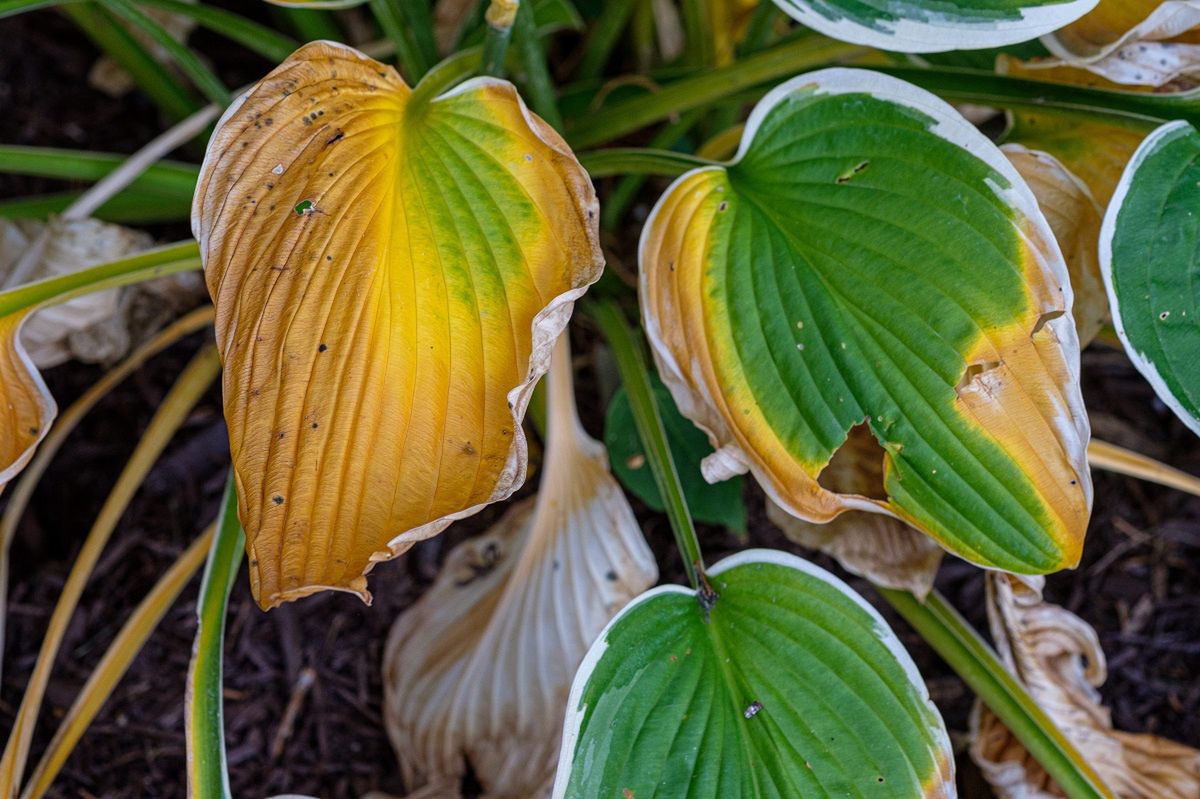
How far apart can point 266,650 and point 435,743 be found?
224 mm

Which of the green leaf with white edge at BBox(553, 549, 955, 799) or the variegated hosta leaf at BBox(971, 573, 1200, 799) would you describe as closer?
the green leaf with white edge at BBox(553, 549, 955, 799)

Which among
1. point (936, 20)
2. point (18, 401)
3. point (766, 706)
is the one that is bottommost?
point (766, 706)

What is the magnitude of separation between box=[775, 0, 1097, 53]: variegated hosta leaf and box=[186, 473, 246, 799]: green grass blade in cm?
57

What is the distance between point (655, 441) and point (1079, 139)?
45 cm

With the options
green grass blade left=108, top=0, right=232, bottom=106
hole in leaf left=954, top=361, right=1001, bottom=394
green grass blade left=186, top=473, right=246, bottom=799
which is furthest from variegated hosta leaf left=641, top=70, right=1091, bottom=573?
green grass blade left=108, top=0, right=232, bottom=106

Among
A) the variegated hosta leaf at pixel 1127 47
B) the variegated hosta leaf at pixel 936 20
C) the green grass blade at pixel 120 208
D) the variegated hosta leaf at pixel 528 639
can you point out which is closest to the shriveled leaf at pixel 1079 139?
the variegated hosta leaf at pixel 1127 47

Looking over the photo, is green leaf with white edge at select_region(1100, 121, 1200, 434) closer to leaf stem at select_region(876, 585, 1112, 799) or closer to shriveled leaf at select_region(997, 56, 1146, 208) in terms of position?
shriveled leaf at select_region(997, 56, 1146, 208)

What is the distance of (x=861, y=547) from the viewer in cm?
80

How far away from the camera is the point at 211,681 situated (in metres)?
0.70

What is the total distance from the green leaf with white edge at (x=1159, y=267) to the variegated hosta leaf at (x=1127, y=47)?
11 cm

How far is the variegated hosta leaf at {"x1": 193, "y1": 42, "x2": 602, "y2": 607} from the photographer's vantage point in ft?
1.84

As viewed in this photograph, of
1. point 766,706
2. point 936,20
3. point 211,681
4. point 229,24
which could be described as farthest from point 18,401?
point 936,20

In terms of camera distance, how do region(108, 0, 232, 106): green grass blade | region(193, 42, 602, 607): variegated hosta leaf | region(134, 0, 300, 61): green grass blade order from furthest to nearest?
region(134, 0, 300, 61): green grass blade < region(108, 0, 232, 106): green grass blade < region(193, 42, 602, 607): variegated hosta leaf

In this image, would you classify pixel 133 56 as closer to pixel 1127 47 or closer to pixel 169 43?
pixel 169 43
